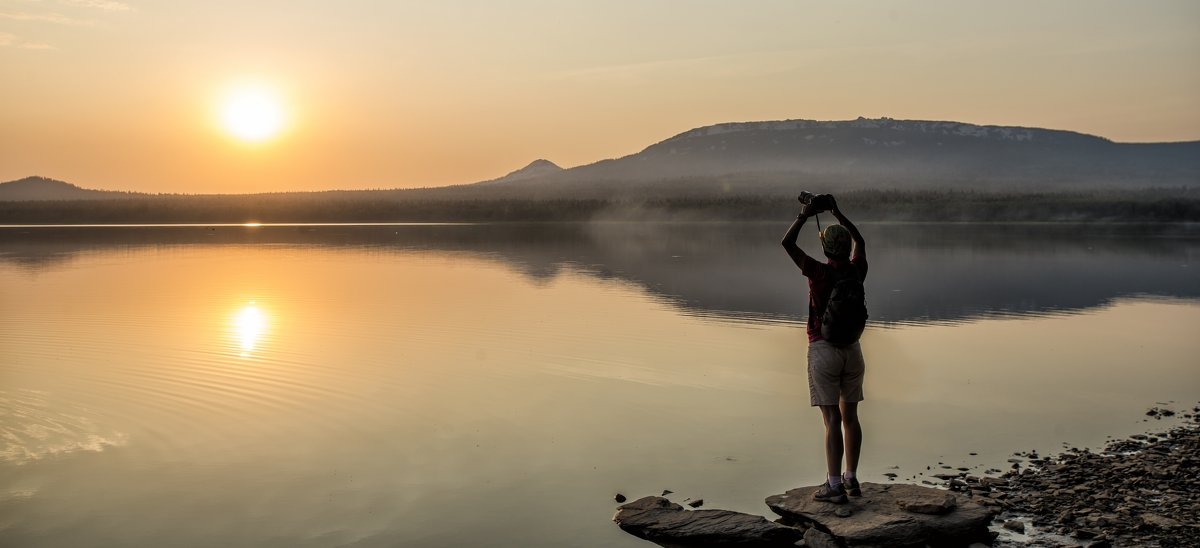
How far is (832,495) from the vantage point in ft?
22.0

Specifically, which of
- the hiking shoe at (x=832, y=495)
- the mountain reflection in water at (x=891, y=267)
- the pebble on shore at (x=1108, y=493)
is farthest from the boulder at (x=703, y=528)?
the mountain reflection in water at (x=891, y=267)

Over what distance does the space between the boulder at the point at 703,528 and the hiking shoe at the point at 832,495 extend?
291 mm

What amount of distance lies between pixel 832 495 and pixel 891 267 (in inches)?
912

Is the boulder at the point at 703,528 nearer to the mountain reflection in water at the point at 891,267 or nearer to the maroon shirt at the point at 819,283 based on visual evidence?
the maroon shirt at the point at 819,283

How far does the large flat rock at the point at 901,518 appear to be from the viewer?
625 centimetres

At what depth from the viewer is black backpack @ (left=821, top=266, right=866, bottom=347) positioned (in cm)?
663

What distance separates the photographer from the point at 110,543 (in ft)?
21.1

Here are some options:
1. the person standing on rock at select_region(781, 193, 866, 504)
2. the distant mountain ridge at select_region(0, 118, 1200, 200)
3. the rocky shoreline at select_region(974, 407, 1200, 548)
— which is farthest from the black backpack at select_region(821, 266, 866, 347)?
the distant mountain ridge at select_region(0, 118, 1200, 200)

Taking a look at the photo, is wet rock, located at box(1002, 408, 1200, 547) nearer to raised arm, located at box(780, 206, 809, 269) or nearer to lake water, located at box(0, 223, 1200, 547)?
lake water, located at box(0, 223, 1200, 547)

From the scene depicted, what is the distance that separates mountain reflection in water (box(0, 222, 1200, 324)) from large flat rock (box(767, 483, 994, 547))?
10.4 metres

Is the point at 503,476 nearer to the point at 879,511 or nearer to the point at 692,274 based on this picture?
the point at 879,511

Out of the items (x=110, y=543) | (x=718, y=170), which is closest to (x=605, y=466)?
(x=110, y=543)

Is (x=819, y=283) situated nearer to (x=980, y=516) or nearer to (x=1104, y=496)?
(x=980, y=516)

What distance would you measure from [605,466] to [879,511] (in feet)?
7.37
